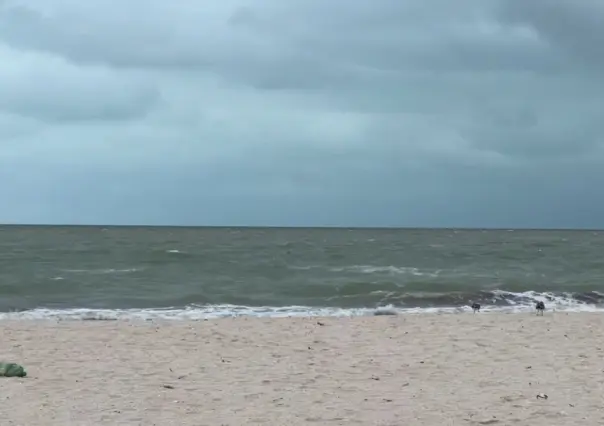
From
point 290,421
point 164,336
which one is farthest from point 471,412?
point 164,336

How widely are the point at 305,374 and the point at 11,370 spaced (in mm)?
3336

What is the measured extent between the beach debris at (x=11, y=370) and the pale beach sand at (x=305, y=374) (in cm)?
18

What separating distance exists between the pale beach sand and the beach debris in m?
0.18

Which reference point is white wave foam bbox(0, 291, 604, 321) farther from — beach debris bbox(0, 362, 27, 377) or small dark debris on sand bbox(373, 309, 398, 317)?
beach debris bbox(0, 362, 27, 377)

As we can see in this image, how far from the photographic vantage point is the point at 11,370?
8.38m

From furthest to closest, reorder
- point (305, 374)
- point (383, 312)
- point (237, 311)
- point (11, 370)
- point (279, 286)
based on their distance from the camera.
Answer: point (279, 286) → point (237, 311) → point (383, 312) → point (305, 374) → point (11, 370)

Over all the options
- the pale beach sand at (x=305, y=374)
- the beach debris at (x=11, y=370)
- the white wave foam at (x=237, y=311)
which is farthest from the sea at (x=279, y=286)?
the beach debris at (x=11, y=370)

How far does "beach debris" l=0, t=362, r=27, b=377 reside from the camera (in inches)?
328

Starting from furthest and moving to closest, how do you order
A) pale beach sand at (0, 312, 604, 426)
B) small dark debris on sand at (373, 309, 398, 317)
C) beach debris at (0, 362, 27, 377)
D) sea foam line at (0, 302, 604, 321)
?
small dark debris on sand at (373, 309, 398, 317) < sea foam line at (0, 302, 604, 321) < beach debris at (0, 362, 27, 377) < pale beach sand at (0, 312, 604, 426)

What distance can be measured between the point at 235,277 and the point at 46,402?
18802 millimetres

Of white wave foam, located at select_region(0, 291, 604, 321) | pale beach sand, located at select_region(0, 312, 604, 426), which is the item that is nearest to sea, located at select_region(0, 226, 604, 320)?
white wave foam, located at select_region(0, 291, 604, 321)

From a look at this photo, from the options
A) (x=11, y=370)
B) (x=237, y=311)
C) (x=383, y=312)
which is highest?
(x=11, y=370)

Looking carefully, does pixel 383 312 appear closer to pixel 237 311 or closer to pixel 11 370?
pixel 237 311

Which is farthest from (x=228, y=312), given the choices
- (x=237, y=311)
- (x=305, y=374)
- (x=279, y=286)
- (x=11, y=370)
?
(x=11, y=370)
